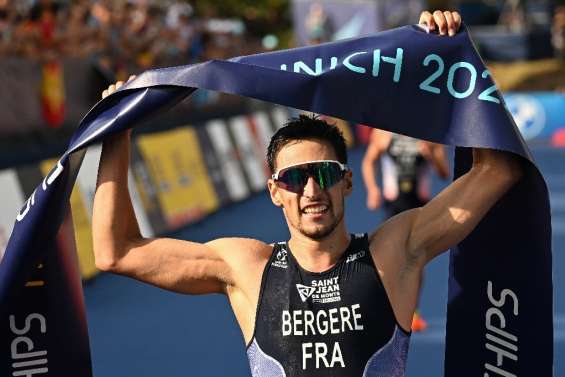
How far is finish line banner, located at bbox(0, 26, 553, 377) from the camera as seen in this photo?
165 inches

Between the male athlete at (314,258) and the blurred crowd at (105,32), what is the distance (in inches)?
419

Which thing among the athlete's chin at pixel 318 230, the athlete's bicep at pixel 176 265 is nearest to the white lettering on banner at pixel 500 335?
the athlete's chin at pixel 318 230

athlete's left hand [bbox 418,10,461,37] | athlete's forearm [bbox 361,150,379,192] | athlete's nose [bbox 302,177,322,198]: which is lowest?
athlete's nose [bbox 302,177,322,198]

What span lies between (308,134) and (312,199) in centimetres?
29

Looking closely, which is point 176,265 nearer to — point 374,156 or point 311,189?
point 311,189

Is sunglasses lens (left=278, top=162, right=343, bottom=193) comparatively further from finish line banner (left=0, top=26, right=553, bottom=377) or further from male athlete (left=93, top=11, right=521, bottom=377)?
finish line banner (left=0, top=26, right=553, bottom=377)

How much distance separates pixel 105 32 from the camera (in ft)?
58.2

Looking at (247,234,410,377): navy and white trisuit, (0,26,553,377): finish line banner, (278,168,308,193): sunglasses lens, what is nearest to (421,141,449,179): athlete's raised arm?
(0,26,553,377): finish line banner

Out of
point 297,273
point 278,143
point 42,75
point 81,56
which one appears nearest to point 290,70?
point 278,143

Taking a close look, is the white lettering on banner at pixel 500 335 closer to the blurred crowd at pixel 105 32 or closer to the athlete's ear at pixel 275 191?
the athlete's ear at pixel 275 191

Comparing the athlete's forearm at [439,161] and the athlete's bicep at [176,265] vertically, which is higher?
the athlete's forearm at [439,161]

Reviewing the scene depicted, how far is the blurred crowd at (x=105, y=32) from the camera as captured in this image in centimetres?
1496

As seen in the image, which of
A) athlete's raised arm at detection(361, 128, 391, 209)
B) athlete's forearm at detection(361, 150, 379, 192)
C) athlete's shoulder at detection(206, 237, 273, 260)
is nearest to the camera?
athlete's shoulder at detection(206, 237, 273, 260)

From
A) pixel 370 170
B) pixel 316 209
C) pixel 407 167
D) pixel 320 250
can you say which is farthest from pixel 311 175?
pixel 370 170
